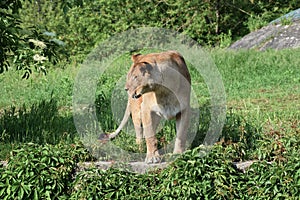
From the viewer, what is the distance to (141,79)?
5941mm

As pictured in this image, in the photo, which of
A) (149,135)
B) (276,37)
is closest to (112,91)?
(149,135)

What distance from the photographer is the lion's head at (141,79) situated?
234 inches

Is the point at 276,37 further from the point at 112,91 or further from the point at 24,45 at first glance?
the point at 24,45

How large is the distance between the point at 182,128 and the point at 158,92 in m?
0.47

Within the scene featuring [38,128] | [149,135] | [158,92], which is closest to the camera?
[158,92]

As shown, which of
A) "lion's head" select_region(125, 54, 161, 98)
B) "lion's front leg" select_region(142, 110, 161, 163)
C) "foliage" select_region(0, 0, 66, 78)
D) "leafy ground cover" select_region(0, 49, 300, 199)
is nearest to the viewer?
"leafy ground cover" select_region(0, 49, 300, 199)

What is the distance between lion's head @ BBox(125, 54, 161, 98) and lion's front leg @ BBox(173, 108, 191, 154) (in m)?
0.52

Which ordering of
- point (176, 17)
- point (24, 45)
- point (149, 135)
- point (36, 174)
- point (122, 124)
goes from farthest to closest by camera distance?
point (176, 17) < point (24, 45) < point (122, 124) < point (149, 135) < point (36, 174)

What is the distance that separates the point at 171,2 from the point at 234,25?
8.01 ft

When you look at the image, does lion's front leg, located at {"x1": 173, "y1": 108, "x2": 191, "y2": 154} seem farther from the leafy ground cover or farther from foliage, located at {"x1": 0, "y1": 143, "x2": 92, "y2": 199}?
foliage, located at {"x1": 0, "y1": 143, "x2": 92, "y2": 199}

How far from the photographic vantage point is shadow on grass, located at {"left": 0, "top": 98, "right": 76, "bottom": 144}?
7.52 metres

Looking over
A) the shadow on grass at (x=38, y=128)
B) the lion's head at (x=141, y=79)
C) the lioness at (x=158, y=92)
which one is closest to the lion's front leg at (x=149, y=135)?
the lioness at (x=158, y=92)

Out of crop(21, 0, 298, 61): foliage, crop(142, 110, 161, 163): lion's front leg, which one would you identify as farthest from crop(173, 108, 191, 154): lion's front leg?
crop(21, 0, 298, 61): foliage

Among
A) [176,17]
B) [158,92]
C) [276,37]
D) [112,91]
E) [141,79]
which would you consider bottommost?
Answer: [112,91]
